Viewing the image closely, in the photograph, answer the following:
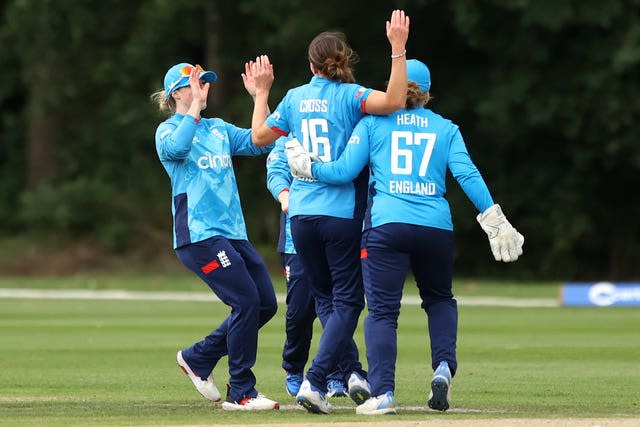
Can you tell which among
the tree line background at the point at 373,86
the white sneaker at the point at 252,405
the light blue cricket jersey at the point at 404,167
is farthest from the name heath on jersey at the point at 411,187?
the tree line background at the point at 373,86

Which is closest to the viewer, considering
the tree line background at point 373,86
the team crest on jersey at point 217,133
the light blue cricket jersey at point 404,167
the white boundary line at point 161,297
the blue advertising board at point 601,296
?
the light blue cricket jersey at point 404,167

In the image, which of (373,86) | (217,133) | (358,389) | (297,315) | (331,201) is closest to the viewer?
(331,201)

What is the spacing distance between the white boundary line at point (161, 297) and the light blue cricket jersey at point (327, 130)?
520 inches

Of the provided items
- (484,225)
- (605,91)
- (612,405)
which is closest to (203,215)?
(484,225)

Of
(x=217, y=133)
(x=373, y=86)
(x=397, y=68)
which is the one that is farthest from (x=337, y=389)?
(x=373, y=86)

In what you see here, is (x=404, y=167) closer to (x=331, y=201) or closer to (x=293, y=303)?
(x=331, y=201)

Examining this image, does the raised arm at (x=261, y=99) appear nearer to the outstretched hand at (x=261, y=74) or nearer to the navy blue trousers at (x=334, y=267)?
the outstretched hand at (x=261, y=74)

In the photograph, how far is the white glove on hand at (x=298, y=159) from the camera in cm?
811

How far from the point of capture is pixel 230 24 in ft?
108

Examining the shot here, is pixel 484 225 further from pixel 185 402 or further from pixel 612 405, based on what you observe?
pixel 185 402

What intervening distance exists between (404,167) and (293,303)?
166 centimetres

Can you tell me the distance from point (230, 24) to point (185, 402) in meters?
24.4

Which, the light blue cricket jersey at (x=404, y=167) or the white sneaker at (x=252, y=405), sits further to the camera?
the white sneaker at (x=252, y=405)

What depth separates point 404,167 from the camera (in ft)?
26.4
